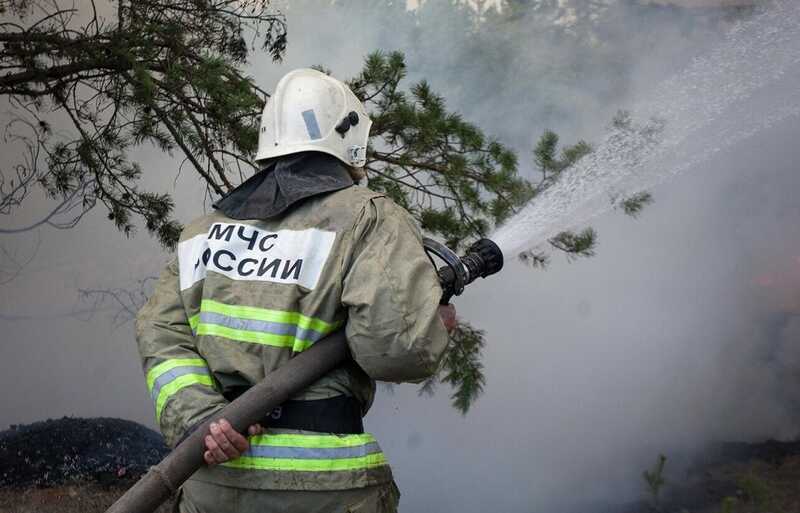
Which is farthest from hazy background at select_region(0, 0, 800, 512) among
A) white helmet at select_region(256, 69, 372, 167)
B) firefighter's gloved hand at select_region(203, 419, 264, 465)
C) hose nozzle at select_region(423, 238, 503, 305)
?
firefighter's gloved hand at select_region(203, 419, 264, 465)

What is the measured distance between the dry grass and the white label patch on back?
2785 millimetres

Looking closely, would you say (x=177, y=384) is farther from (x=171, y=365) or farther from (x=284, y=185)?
(x=284, y=185)

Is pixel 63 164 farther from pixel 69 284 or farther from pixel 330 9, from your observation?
pixel 330 9

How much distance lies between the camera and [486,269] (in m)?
2.61

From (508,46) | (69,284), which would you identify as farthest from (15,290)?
(508,46)

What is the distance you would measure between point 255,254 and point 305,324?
0.24 metres

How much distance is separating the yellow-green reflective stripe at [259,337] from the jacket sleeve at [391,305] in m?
0.14

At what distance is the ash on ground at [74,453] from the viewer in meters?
5.14

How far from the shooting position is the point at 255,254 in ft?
7.75

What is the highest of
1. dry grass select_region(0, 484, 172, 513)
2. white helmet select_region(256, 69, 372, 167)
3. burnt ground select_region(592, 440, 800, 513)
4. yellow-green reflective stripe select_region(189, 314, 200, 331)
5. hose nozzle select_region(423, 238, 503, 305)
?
white helmet select_region(256, 69, 372, 167)

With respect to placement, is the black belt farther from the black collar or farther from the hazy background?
the hazy background

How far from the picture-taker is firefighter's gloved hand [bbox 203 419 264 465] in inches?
86.4

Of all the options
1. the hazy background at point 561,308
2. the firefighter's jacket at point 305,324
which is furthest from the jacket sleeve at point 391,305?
the hazy background at point 561,308

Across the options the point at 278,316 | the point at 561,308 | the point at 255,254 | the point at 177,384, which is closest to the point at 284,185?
the point at 255,254
